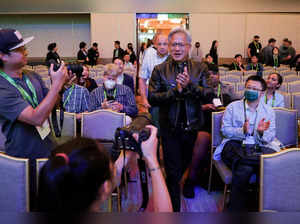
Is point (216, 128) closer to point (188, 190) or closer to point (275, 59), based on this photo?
point (188, 190)

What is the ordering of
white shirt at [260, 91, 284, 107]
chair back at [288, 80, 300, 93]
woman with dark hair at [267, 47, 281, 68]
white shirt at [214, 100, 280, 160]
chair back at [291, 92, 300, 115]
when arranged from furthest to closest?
woman with dark hair at [267, 47, 281, 68] < chair back at [288, 80, 300, 93] < chair back at [291, 92, 300, 115] < white shirt at [260, 91, 284, 107] < white shirt at [214, 100, 280, 160]

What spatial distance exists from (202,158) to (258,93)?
0.90 metres

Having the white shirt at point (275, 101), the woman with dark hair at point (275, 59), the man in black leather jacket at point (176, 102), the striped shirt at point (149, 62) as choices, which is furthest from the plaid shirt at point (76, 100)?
the woman with dark hair at point (275, 59)

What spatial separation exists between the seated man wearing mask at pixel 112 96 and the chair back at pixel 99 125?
577mm

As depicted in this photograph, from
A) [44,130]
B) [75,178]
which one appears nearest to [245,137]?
[44,130]

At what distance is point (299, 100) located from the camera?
4574 millimetres

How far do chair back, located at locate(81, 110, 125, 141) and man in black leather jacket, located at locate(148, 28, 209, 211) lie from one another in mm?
769

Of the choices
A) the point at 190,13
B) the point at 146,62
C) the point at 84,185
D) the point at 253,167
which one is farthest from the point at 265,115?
the point at 190,13

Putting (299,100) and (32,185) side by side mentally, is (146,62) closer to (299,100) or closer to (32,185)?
(299,100)

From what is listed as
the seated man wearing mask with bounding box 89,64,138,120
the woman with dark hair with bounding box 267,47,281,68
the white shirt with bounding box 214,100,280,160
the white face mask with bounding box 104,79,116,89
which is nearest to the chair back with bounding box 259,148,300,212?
the white shirt with bounding box 214,100,280,160

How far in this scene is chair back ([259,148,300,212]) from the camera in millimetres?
2004

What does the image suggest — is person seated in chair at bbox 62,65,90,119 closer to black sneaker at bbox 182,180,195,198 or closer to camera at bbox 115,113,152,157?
black sneaker at bbox 182,180,195,198

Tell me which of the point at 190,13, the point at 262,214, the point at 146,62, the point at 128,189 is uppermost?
the point at 190,13

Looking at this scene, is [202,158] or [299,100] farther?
[299,100]
